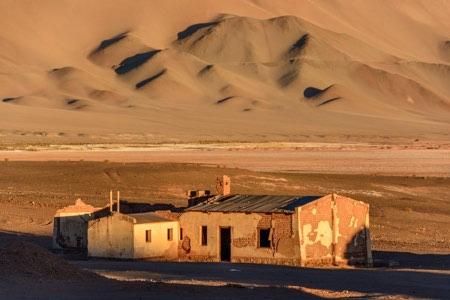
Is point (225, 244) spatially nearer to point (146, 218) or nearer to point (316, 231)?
point (146, 218)

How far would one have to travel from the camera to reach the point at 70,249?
28.6 m

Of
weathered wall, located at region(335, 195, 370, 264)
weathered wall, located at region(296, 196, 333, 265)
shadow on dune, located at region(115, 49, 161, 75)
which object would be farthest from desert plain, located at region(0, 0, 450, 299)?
weathered wall, located at region(296, 196, 333, 265)

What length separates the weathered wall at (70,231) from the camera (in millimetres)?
28781

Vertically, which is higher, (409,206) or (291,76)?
(291,76)

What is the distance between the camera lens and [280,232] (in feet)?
87.3

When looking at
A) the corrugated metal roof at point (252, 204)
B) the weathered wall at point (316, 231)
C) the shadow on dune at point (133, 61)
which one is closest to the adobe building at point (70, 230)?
the corrugated metal roof at point (252, 204)

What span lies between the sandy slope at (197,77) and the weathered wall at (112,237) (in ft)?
287

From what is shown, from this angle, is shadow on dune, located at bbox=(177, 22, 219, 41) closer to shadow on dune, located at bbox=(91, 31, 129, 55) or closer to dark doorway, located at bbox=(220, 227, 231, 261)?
shadow on dune, located at bbox=(91, 31, 129, 55)

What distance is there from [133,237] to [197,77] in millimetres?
141514

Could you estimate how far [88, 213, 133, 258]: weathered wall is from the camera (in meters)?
27.0

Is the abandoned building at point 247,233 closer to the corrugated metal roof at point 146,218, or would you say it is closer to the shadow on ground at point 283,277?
the corrugated metal roof at point 146,218

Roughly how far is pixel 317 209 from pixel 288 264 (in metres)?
1.33

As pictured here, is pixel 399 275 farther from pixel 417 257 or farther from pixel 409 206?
pixel 409 206

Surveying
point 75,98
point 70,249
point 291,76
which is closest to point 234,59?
point 291,76
